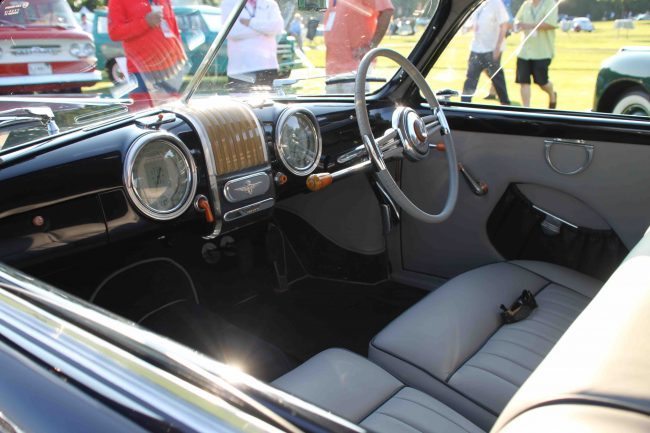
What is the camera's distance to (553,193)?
7.87 feet

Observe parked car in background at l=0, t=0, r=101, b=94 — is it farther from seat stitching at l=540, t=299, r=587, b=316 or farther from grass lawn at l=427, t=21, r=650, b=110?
seat stitching at l=540, t=299, r=587, b=316

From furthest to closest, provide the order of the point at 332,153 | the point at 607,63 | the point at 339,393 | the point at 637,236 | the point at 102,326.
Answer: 1. the point at 607,63
2. the point at 332,153
3. the point at 637,236
4. the point at 339,393
5. the point at 102,326

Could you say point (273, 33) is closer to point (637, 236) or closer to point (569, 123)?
point (569, 123)

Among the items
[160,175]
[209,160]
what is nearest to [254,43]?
[209,160]

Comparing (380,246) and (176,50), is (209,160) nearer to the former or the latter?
(176,50)

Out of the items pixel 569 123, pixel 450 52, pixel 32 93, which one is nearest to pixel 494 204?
pixel 569 123

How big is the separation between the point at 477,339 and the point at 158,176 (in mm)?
1046

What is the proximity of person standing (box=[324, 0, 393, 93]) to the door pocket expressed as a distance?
821 millimetres

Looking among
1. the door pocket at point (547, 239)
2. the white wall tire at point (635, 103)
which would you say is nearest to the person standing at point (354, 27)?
the door pocket at point (547, 239)

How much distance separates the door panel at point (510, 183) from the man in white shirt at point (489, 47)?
0.22 metres

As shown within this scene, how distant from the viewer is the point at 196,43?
6.92 feet

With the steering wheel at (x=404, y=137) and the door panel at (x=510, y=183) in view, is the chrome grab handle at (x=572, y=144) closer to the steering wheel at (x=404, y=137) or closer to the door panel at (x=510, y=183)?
the door panel at (x=510, y=183)

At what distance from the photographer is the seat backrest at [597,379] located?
26.9 inches

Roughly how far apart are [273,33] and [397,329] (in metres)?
1.19
